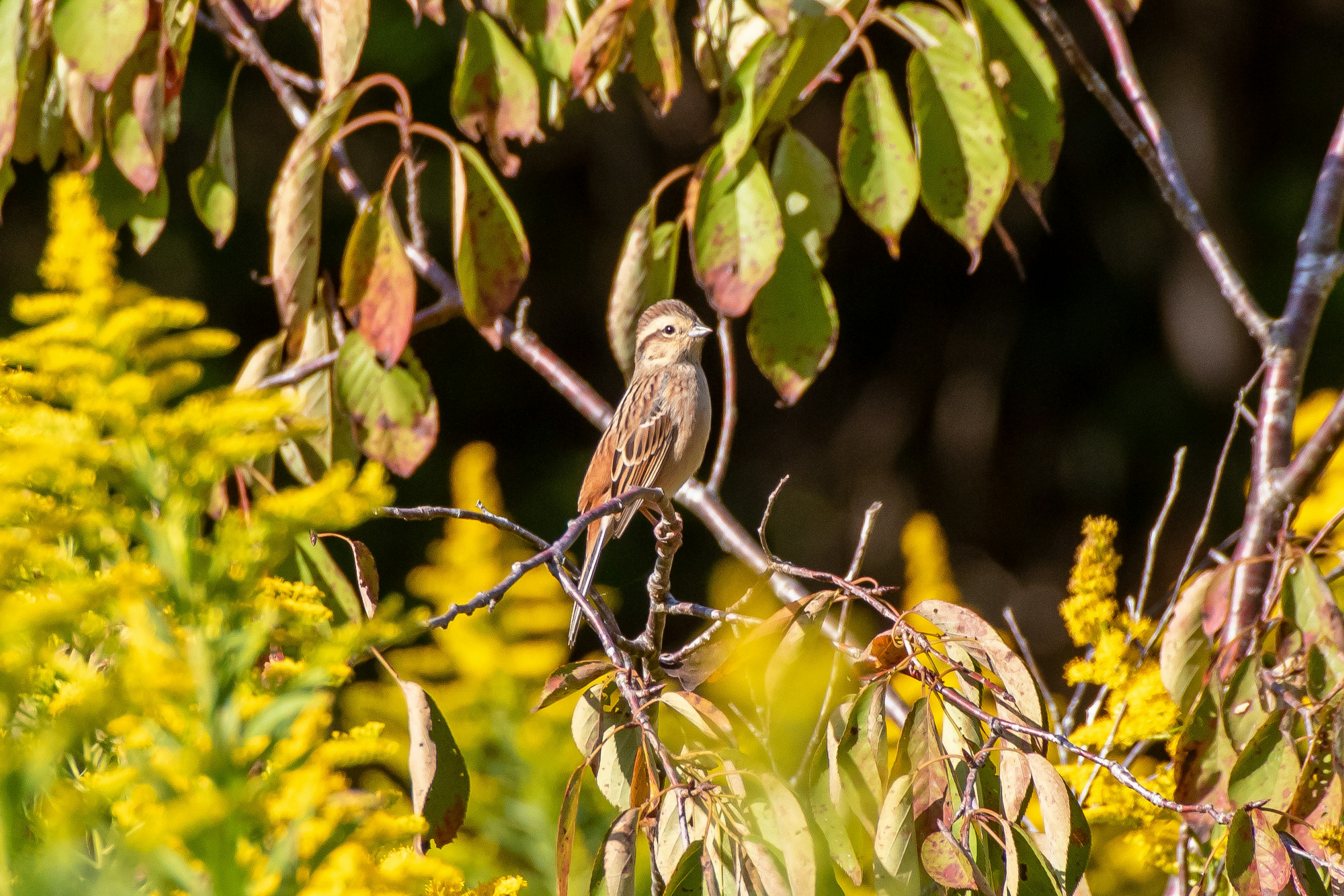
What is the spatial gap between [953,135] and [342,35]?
1013 mm

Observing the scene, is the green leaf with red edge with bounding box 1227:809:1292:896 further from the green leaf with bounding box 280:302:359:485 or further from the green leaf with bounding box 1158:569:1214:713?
the green leaf with bounding box 280:302:359:485

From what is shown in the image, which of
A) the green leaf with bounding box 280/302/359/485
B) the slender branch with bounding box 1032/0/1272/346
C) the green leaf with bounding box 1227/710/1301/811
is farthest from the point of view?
the green leaf with bounding box 280/302/359/485

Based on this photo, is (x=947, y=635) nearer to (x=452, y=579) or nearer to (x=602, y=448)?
(x=452, y=579)

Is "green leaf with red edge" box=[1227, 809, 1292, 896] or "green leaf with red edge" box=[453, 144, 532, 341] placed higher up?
"green leaf with red edge" box=[453, 144, 532, 341]

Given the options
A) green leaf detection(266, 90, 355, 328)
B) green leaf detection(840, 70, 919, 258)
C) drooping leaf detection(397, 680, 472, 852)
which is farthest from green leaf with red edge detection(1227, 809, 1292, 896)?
green leaf detection(266, 90, 355, 328)

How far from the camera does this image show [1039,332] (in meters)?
6.25

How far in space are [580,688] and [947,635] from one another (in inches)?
19.2

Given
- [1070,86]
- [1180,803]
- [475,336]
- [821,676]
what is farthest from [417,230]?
[1070,86]

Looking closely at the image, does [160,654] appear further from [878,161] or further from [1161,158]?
[1161,158]

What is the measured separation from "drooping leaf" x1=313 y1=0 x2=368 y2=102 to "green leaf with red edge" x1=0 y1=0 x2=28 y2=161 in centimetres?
57

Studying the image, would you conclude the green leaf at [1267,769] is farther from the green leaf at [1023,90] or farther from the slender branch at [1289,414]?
the green leaf at [1023,90]

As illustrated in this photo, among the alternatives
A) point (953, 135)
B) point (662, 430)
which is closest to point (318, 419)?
point (662, 430)

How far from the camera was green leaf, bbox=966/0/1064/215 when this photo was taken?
1.97 m

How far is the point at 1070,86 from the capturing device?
584 centimetres
